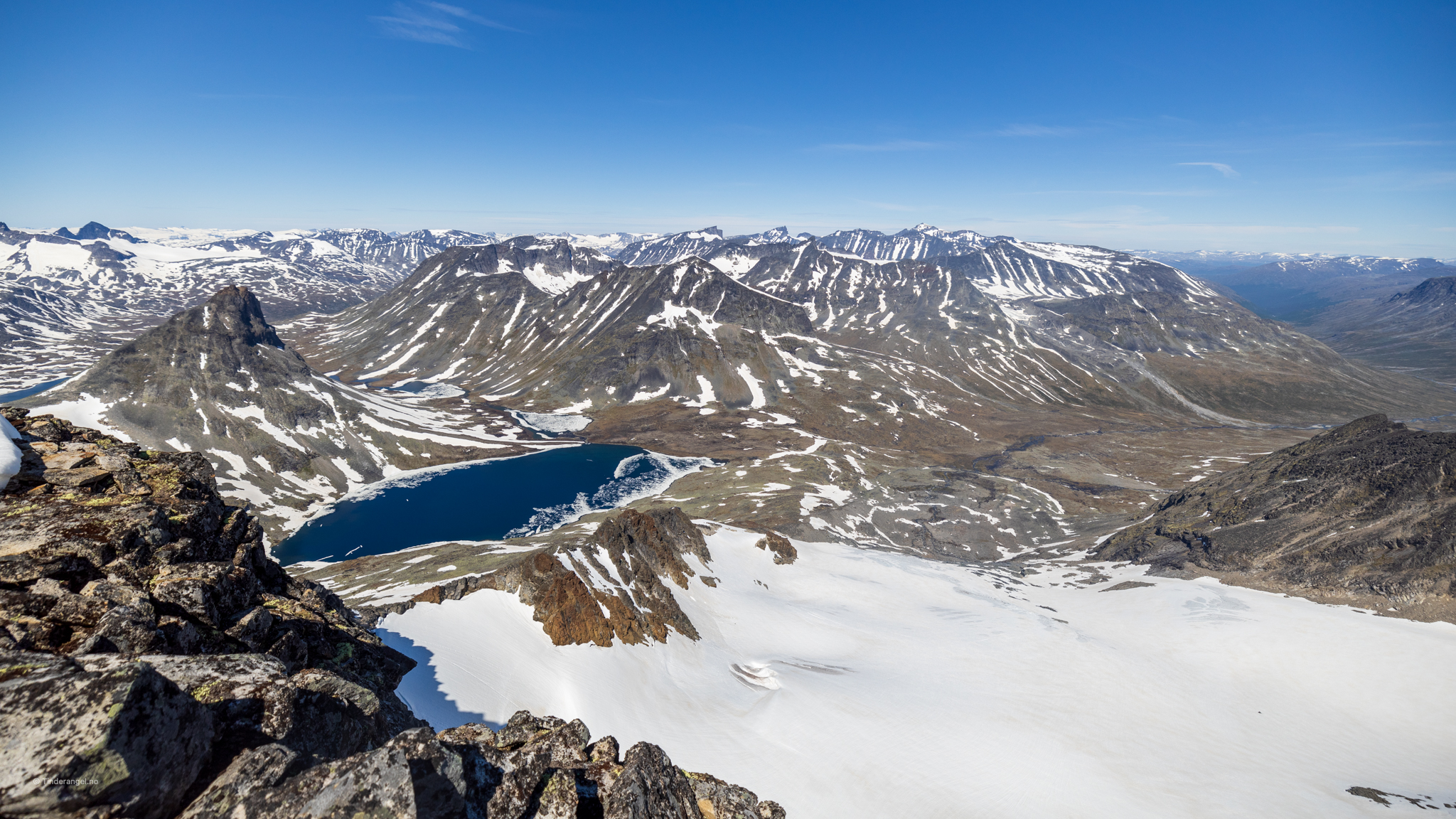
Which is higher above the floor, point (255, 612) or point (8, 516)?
point (8, 516)

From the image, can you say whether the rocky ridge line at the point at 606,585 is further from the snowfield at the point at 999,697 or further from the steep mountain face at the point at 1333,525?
the steep mountain face at the point at 1333,525

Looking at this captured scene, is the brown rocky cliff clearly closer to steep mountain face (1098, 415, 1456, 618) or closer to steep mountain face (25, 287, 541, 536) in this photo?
steep mountain face (1098, 415, 1456, 618)

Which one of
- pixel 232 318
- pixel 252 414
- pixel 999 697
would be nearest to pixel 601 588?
pixel 999 697

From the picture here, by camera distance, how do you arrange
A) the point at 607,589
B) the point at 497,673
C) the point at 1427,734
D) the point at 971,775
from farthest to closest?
the point at 607,589, the point at 1427,734, the point at 971,775, the point at 497,673

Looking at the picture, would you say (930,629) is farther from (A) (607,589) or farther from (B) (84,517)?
(B) (84,517)

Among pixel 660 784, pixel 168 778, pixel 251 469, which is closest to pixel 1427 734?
pixel 660 784

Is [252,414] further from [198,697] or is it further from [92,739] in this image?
[92,739]

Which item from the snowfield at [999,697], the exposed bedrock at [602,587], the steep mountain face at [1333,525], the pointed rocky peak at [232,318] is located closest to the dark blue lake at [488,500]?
the pointed rocky peak at [232,318]
